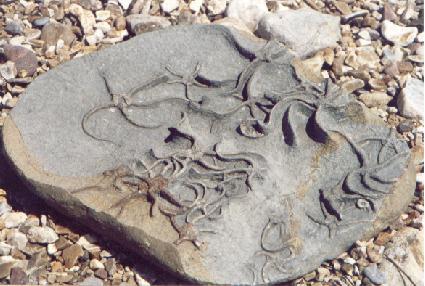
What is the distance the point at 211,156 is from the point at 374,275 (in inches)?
35.1

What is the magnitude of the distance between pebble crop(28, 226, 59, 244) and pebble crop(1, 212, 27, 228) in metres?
0.07

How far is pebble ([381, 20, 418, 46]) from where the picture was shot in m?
4.81

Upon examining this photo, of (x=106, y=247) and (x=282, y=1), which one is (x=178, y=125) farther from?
(x=282, y=1)

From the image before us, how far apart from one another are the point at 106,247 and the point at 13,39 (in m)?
1.42

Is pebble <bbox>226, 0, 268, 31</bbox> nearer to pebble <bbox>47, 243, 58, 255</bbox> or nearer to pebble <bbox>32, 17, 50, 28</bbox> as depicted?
pebble <bbox>32, 17, 50, 28</bbox>

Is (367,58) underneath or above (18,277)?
above

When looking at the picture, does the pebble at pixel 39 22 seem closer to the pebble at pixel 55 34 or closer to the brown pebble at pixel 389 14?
the pebble at pixel 55 34

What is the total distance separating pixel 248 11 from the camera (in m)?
4.81

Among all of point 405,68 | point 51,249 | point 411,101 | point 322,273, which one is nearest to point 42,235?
point 51,249

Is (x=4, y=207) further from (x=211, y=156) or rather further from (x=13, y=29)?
(x=13, y=29)

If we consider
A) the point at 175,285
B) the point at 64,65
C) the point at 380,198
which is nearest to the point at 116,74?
the point at 64,65

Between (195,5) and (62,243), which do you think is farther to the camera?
(195,5)

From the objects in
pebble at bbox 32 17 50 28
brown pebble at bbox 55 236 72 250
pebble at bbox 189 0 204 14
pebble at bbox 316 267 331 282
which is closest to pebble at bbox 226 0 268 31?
pebble at bbox 189 0 204 14

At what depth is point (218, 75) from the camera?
159 inches
